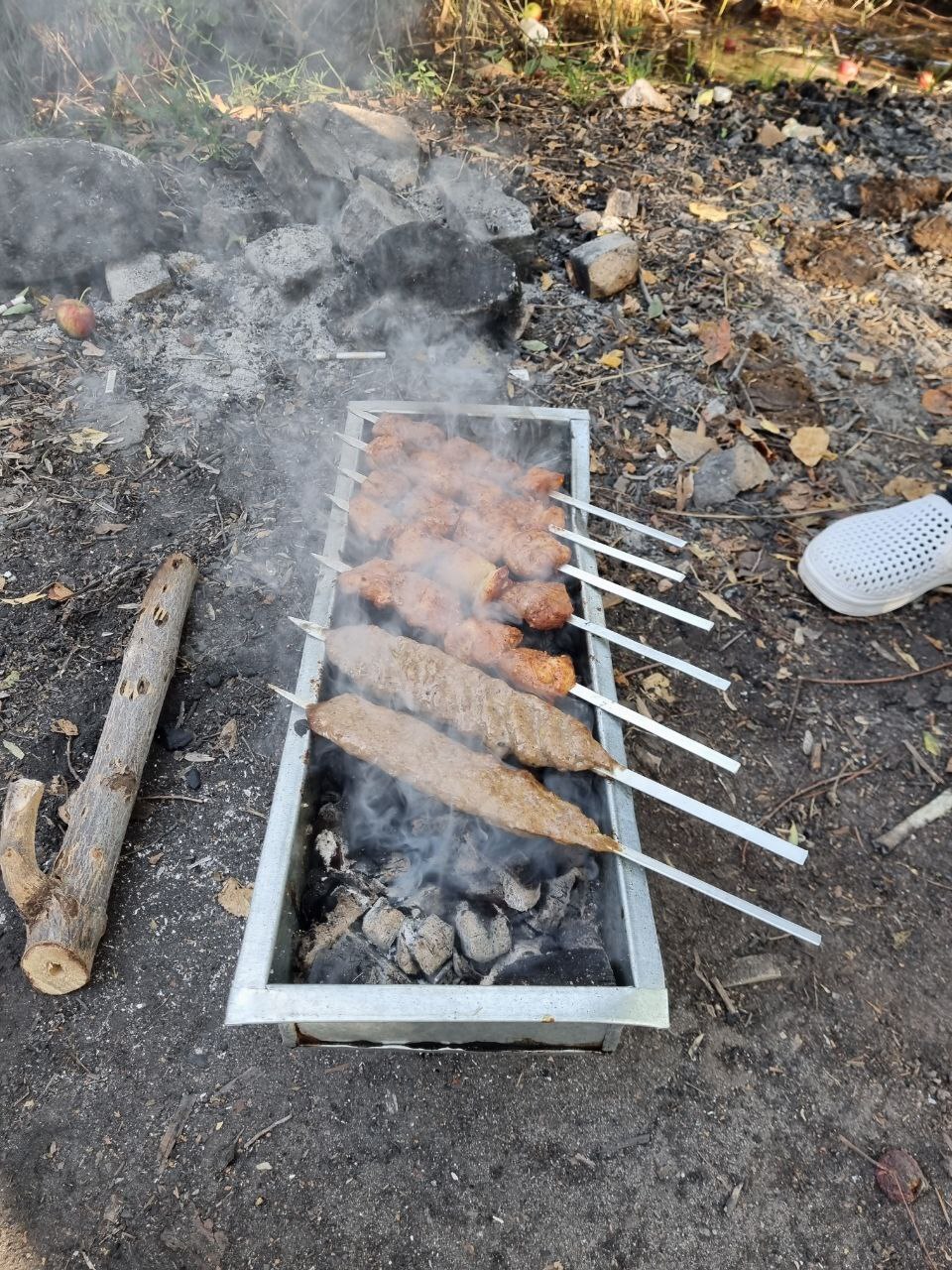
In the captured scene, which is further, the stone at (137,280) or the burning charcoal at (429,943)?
the stone at (137,280)

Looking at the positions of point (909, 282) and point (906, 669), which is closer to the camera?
point (906, 669)

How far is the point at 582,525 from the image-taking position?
3869 millimetres

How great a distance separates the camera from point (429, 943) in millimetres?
2775

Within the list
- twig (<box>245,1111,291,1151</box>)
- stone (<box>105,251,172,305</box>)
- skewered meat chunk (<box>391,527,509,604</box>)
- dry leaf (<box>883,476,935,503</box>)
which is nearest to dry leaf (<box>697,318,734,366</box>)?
dry leaf (<box>883,476,935,503</box>)

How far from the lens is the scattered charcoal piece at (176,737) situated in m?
3.94

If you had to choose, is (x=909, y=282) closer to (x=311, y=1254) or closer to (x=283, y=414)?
(x=283, y=414)

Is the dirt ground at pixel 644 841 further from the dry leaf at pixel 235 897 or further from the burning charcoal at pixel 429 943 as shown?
the burning charcoal at pixel 429 943

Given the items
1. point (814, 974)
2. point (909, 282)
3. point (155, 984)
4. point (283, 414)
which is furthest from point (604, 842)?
point (909, 282)

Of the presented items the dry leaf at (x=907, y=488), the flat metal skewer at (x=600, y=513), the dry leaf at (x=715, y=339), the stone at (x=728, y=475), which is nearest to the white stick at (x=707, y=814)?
the flat metal skewer at (x=600, y=513)

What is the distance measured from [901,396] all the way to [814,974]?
4319 mm

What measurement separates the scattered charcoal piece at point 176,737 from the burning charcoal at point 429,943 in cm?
172

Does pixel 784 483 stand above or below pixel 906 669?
above

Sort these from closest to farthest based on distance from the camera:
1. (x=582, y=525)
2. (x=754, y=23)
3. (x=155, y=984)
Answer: (x=155, y=984), (x=582, y=525), (x=754, y=23)

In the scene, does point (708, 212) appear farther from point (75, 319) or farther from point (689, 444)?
point (75, 319)
